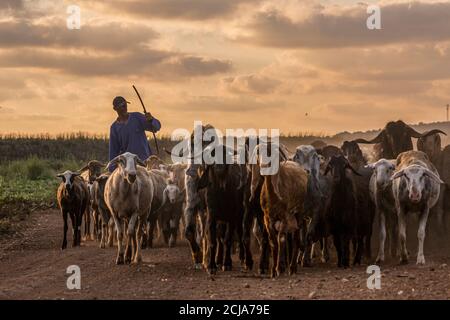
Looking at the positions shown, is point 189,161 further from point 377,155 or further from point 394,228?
point 377,155

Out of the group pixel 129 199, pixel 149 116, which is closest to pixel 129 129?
pixel 149 116

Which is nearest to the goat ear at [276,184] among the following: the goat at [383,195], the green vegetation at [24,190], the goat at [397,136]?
the goat at [383,195]

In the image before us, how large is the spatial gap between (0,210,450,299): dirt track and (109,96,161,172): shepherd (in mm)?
2538

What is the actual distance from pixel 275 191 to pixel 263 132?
2.99 m

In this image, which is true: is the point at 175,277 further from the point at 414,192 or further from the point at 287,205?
the point at 414,192

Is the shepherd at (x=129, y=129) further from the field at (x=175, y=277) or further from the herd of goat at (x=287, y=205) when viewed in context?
the field at (x=175, y=277)

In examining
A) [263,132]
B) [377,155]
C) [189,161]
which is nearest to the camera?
[189,161]

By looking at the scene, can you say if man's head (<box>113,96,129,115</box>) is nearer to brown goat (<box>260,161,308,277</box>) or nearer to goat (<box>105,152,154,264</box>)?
goat (<box>105,152,154,264</box>)

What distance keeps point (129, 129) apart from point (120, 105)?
543 millimetres

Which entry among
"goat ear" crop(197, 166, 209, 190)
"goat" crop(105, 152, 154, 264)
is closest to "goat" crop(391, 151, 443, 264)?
"goat ear" crop(197, 166, 209, 190)

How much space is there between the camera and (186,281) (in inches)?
498

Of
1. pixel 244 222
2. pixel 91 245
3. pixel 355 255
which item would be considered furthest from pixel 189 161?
pixel 91 245
